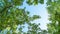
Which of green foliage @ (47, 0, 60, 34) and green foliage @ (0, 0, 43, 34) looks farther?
green foliage @ (47, 0, 60, 34)

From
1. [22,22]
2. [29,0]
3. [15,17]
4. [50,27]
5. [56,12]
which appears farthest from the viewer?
[50,27]

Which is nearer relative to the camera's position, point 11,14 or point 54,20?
point 11,14

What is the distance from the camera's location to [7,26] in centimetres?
1347

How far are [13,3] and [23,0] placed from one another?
0.89 m

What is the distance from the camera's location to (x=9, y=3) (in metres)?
13.3

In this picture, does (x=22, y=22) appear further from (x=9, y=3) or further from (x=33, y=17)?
(x=9, y=3)

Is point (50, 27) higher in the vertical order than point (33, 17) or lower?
lower

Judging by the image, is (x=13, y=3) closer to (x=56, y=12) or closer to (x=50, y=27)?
(x=56, y=12)

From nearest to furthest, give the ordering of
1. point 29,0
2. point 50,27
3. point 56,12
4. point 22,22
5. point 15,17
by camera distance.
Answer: point 29,0 < point 15,17 < point 22,22 < point 56,12 < point 50,27

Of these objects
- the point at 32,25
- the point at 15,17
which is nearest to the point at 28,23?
the point at 32,25

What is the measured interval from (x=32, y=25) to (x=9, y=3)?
4464 mm

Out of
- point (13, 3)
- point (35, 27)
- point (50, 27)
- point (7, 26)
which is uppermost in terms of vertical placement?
point (13, 3)

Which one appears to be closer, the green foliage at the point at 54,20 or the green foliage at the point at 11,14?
the green foliage at the point at 11,14

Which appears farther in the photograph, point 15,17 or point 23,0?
point 15,17
